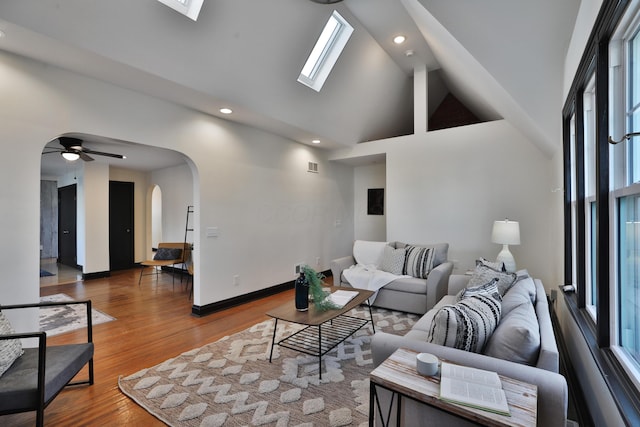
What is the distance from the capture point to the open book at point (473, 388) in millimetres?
1031

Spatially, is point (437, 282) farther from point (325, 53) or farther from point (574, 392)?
point (325, 53)

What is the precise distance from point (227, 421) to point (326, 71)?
4.09 metres

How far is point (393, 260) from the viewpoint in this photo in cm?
407

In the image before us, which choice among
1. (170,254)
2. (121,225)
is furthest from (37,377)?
(121,225)

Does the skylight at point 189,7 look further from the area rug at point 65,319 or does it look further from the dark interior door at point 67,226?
the dark interior door at point 67,226

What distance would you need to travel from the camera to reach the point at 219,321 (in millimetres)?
3529

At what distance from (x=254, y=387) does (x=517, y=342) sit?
1747 mm

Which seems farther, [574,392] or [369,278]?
[369,278]

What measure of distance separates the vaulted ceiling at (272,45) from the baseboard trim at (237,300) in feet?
8.13

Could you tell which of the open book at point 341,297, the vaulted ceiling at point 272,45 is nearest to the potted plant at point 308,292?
the open book at point 341,297

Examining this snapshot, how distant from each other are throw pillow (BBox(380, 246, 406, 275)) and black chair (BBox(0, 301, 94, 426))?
3.29 m

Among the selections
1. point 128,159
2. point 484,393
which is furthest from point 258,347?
point 128,159

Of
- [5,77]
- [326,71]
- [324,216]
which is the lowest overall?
[324,216]

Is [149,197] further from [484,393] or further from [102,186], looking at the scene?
[484,393]
